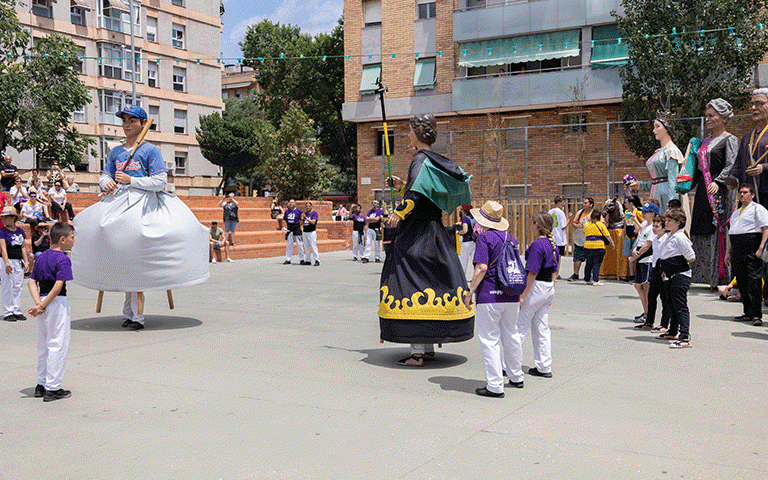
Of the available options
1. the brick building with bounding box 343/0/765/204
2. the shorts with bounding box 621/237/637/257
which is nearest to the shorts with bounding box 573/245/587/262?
the shorts with bounding box 621/237/637/257

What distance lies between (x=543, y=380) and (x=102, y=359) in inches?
159

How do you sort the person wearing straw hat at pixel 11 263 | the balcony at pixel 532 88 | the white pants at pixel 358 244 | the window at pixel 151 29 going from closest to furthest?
the person wearing straw hat at pixel 11 263 < the white pants at pixel 358 244 < the balcony at pixel 532 88 < the window at pixel 151 29

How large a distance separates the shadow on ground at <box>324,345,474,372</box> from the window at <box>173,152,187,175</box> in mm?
44572

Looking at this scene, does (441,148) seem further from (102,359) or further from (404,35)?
(102,359)

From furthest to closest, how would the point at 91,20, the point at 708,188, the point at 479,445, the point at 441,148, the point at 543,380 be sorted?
1. the point at 91,20
2. the point at 441,148
3. the point at 708,188
4. the point at 543,380
5. the point at 479,445

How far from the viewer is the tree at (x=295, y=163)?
1320 inches

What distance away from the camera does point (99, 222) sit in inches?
329

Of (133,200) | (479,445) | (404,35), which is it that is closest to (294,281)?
(133,200)

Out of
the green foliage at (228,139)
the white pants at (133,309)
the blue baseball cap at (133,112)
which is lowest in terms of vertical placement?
the white pants at (133,309)

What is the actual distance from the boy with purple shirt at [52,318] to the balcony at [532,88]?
25.7 meters

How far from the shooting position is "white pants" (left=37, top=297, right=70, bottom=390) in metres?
5.44

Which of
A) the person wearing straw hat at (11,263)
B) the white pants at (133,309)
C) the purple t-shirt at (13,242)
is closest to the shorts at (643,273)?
the white pants at (133,309)

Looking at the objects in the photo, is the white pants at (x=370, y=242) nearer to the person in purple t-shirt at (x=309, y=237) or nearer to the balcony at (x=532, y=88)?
the person in purple t-shirt at (x=309, y=237)

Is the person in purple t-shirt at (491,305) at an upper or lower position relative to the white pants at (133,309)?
upper
